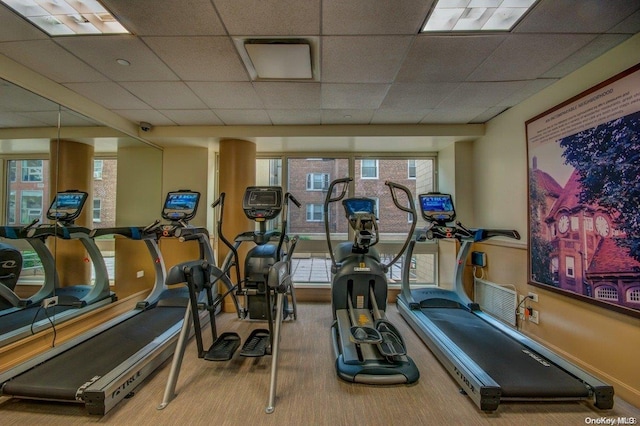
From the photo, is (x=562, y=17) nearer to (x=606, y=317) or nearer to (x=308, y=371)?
(x=606, y=317)

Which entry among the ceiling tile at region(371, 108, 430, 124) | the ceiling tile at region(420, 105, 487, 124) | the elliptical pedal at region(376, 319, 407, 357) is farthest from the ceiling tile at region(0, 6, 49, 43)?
the ceiling tile at region(420, 105, 487, 124)

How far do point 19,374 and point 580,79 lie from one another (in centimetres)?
554

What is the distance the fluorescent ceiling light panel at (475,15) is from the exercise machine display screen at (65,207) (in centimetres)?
436

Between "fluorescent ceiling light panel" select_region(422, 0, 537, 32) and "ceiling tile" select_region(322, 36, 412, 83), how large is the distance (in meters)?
0.24

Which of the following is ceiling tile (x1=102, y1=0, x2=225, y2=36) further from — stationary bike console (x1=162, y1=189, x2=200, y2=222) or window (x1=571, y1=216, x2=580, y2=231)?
window (x1=571, y1=216, x2=580, y2=231)

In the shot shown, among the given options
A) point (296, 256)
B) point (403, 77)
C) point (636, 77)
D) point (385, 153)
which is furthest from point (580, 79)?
point (296, 256)

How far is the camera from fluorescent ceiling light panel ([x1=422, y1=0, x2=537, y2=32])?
67.5 inches

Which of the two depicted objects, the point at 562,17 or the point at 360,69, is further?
the point at 360,69

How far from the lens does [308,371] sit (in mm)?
2324

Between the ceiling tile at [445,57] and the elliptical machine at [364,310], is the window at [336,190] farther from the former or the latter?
the ceiling tile at [445,57]

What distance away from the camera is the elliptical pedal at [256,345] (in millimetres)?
2234

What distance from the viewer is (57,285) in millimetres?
3307

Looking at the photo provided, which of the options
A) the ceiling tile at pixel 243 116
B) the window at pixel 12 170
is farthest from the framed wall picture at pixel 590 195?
the window at pixel 12 170

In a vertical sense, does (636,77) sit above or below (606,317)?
above
